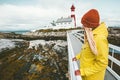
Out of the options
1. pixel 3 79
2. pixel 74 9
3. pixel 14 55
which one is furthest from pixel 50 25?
pixel 3 79

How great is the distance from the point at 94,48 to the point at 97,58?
0.51 feet

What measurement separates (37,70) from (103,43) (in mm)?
9010

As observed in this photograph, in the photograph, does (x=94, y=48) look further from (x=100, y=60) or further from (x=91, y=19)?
(x=91, y=19)

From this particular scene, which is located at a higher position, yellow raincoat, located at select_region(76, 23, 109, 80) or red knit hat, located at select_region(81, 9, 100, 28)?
red knit hat, located at select_region(81, 9, 100, 28)

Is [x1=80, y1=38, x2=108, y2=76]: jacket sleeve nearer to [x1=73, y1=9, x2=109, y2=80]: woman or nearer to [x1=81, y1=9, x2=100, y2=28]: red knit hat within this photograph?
[x1=73, y1=9, x2=109, y2=80]: woman

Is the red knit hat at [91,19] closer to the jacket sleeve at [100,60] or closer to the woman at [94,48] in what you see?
the woman at [94,48]

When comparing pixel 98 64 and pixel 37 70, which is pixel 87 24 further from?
pixel 37 70

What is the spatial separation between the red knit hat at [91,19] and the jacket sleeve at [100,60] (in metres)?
0.24

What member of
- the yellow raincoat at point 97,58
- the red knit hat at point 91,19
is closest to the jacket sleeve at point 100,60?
the yellow raincoat at point 97,58

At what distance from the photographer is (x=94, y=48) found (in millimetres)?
3186

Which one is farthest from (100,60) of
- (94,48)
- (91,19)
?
(91,19)

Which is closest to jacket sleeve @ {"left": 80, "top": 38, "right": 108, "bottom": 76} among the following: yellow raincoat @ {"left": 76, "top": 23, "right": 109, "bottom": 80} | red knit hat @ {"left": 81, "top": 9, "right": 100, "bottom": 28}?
yellow raincoat @ {"left": 76, "top": 23, "right": 109, "bottom": 80}

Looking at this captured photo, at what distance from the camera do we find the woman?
126 inches

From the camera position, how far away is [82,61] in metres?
3.56
